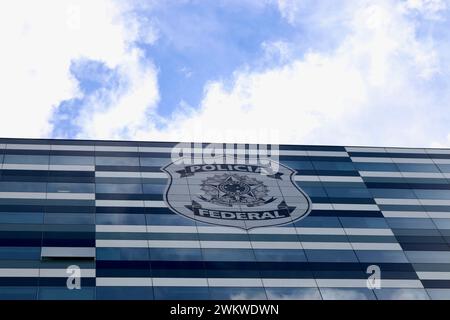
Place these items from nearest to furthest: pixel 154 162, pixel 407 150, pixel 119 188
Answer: pixel 119 188 → pixel 154 162 → pixel 407 150

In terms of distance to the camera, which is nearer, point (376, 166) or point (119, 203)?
point (119, 203)

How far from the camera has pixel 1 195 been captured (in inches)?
2258

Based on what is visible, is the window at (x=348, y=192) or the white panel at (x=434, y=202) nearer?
the white panel at (x=434, y=202)

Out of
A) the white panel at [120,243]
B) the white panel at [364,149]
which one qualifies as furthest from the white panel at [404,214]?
the white panel at [120,243]

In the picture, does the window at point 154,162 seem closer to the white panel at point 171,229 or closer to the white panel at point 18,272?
the white panel at point 171,229

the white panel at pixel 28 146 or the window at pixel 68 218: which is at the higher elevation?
the white panel at pixel 28 146

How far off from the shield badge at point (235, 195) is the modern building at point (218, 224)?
132 millimetres

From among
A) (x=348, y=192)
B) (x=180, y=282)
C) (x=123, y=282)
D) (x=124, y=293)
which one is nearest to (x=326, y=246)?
(x=348, y=192)

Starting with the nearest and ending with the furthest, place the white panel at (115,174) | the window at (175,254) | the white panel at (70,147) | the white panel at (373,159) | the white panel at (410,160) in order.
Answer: the window at (175,254) → the white panel at (115,174) → the white panel at (70,147) → the white panel at (373,159) → the white panel at (410,160)

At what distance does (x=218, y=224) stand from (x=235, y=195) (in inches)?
169

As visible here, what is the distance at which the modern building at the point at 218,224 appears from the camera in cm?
4866

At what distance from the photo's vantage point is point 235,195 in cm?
5900

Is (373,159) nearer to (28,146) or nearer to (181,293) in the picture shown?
(181,293)

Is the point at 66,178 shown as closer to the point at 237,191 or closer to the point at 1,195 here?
the point at 1,195
